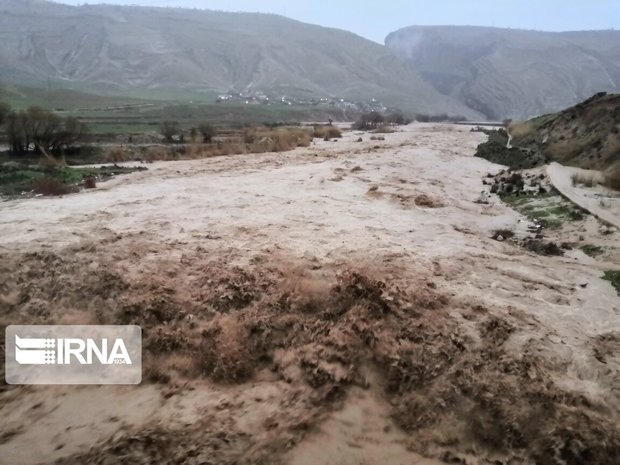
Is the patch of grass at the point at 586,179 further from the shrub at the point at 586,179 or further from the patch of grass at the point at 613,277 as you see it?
the patch of grass at the point at 613,277

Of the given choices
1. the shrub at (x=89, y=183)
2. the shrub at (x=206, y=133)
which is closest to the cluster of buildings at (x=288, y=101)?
the shrub at (x=206, y=133)

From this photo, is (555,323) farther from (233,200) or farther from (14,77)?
(14,77)

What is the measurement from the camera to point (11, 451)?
233 inches

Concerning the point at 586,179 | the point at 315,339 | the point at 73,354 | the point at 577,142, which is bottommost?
the point at 73,354

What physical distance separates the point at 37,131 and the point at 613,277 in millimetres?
28136

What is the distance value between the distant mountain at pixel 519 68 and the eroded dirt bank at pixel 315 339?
336 ft

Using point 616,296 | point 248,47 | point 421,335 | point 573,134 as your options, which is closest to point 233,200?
point 421,335

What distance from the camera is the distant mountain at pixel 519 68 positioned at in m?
109

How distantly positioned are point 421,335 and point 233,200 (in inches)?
365

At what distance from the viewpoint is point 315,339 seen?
770 cm

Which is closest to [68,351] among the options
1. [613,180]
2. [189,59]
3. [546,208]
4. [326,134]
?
[546,208]

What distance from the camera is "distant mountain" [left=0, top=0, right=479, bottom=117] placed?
341 feet

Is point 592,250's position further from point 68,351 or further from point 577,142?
point 577,142

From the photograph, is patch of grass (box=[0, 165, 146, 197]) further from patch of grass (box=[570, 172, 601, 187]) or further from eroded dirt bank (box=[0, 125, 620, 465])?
patch of grass (box=[570, 172, 601, 187])
